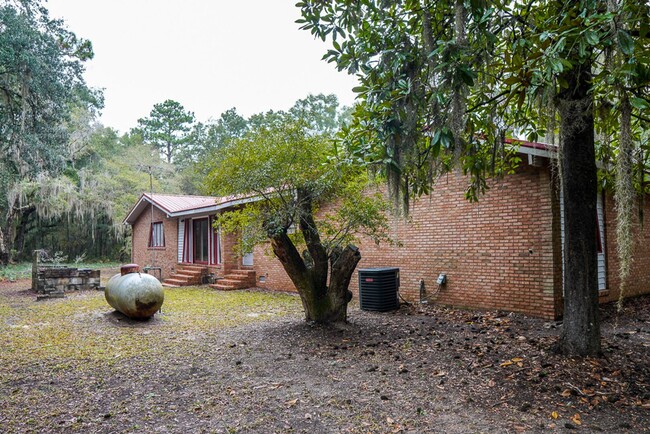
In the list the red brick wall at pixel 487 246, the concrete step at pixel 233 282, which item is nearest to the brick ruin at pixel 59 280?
the concrete step at pixel 233 282

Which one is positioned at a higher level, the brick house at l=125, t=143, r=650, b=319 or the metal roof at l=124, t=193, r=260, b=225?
the metal roof at l=124, t=193, r=260, b=225

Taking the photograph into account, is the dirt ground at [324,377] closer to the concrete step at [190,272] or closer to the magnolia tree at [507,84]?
the magnolia tree at [507,84]

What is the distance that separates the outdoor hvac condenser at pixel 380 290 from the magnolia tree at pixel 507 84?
331cm

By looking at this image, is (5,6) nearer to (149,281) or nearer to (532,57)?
(149,281)

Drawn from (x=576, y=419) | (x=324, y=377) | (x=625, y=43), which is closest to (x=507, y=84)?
(x=625, y=43)

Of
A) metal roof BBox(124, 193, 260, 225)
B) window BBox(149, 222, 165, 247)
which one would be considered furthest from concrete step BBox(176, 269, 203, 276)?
window BBox(149, 222, 165, 247)

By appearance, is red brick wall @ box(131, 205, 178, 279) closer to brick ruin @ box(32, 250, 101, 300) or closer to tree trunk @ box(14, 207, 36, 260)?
brick ruin @ box(32, 250, 101, 300)

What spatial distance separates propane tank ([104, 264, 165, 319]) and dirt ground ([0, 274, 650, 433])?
313mm

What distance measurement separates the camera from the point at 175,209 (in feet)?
48.0

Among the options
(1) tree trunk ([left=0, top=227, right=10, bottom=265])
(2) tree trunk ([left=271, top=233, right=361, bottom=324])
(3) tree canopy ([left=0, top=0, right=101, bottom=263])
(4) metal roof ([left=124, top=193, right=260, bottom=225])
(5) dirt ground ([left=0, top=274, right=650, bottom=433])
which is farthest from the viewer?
(1) tree trunk ([left=0, top=227, right=10, bottom=265])

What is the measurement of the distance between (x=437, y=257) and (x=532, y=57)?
5.10m

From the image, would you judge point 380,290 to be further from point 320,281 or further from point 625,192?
point 625,192

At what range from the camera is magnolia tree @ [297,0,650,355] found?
327 centimetres

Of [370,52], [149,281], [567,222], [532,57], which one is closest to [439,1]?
[370,52]
